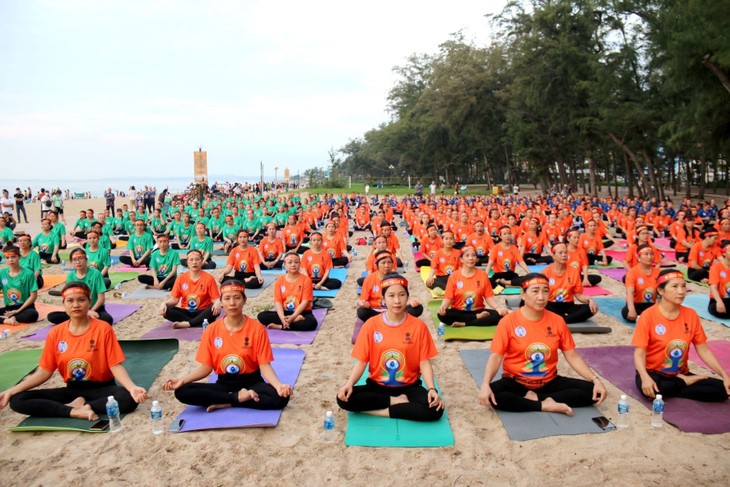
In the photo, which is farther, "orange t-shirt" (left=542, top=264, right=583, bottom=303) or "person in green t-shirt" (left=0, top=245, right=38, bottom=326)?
"person in green t-shirt" (left=0, top=245, right=38, bottom=326)

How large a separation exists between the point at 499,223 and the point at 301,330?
8571 mm

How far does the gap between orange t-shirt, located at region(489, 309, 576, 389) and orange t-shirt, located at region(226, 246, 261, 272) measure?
618cm

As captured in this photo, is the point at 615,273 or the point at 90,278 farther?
the point at 615,273

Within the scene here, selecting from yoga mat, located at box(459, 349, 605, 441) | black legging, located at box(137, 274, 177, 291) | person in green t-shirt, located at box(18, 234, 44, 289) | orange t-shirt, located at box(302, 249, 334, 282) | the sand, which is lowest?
the sand

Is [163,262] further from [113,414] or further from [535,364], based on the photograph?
[535,364]

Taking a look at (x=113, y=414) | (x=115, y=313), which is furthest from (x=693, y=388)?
(x=115, y=313)

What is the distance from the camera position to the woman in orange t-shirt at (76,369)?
4.22m

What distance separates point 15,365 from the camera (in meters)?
5.72

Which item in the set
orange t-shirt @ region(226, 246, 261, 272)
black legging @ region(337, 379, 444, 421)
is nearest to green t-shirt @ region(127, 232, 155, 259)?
orange t-shirt @ region(226, 246, 261, 272)

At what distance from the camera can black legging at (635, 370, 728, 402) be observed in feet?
14.4

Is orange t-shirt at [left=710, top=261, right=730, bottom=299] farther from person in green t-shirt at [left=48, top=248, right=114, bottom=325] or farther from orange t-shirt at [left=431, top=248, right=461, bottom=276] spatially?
person in green t-shirt at [left=48, top=248, right=114, bottom=325]

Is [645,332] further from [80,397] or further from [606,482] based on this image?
[80,397]

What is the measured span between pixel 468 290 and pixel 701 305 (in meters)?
3.97

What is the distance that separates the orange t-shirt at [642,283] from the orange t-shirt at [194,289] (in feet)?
18.1
